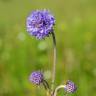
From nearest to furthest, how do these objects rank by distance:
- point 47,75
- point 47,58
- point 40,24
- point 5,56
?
1. point 40,24
2. point 47,75
3. point 5,56
4. point 47,58

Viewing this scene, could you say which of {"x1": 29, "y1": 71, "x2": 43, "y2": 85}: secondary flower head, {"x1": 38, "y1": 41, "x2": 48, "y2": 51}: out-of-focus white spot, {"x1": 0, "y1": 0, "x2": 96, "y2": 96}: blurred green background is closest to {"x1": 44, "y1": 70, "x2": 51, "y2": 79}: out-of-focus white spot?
{"x1": 0, "y1": 0, "x2": 96, "y2": 96}: blurred green background

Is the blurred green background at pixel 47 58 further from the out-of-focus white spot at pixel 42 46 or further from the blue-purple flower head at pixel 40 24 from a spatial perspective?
the blue-purple flower head at pixel 40 24

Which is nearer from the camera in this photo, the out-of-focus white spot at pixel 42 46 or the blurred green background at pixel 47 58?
the blurred green background at pixel 47 58

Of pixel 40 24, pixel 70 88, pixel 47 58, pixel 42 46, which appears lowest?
pixel 47 58

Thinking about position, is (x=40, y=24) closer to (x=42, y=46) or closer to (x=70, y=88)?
(x=70, y=88)

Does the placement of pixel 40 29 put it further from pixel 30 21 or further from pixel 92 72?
pixel 92 72

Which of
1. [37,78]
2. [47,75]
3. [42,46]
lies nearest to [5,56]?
[42,46]

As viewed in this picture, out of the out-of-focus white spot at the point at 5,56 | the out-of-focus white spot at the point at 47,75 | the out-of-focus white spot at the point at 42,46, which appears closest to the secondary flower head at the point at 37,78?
the out-of-focus white spot at the point at 47,75

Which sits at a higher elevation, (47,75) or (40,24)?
(40,24)
